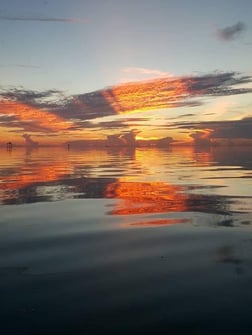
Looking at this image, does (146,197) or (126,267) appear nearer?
(126,267)

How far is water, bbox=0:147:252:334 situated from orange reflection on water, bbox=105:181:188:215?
8 centimetres

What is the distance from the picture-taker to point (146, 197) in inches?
756

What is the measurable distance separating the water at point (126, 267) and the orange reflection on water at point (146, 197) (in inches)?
3.3

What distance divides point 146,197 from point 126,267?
10.5m

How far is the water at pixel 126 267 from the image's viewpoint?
6113 mm

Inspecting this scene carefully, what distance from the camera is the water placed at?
611cm

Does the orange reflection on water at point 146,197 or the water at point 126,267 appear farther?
the orange reflection on water at point 146,197

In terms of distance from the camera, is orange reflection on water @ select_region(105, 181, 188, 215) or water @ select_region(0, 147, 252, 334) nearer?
water @ select_region(0, 147, 252, 334)

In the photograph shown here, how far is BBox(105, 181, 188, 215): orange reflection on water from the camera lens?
16.1 meters

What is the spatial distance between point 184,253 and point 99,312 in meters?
3.84

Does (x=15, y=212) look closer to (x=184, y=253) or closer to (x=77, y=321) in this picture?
(x=184, y=253)

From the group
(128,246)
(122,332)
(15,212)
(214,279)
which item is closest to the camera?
(122,332)

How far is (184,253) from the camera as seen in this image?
9734mm

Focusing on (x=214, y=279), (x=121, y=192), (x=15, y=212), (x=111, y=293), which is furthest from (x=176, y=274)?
(x=121, y=192)
